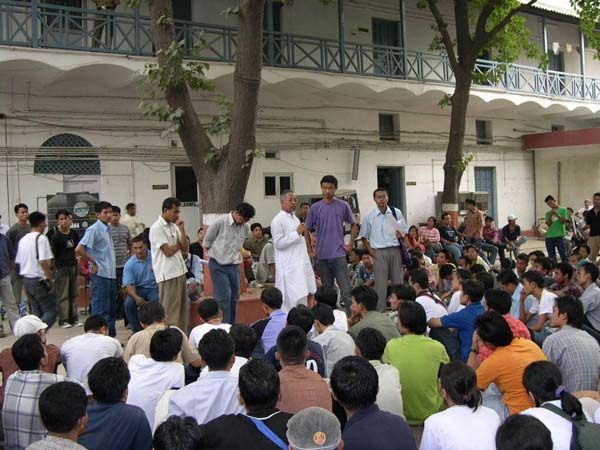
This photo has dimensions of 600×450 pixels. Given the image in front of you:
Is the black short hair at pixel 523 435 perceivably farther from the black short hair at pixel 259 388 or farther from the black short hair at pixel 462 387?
the black short hair at pixel 259 388

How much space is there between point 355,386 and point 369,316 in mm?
2066

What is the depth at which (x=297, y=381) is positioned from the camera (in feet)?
11.0

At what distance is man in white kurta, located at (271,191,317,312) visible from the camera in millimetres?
6941

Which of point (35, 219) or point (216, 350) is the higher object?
point (35, 219)

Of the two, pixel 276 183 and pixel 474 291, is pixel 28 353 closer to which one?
pixel 474 291

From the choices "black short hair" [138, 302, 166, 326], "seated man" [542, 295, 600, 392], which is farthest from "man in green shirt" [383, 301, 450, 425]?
"black short hair" [138, 302, 166, 326]

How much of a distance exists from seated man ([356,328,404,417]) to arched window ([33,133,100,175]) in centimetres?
932

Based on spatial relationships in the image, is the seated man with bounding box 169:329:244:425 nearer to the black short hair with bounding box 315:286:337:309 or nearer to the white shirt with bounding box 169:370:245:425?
the white shirt with bounding box 169:370:245:425

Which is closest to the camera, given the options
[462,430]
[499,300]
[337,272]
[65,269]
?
[462,430]

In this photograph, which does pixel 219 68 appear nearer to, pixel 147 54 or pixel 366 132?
pixel 147 54

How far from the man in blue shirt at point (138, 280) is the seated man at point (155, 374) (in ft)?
11.2

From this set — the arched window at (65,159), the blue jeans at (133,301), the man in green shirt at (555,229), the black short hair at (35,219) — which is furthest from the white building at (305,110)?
the blue jeans at (133,301)

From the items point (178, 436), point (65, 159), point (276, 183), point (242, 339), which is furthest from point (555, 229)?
point (178, 436)

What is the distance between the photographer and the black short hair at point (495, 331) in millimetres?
3789
